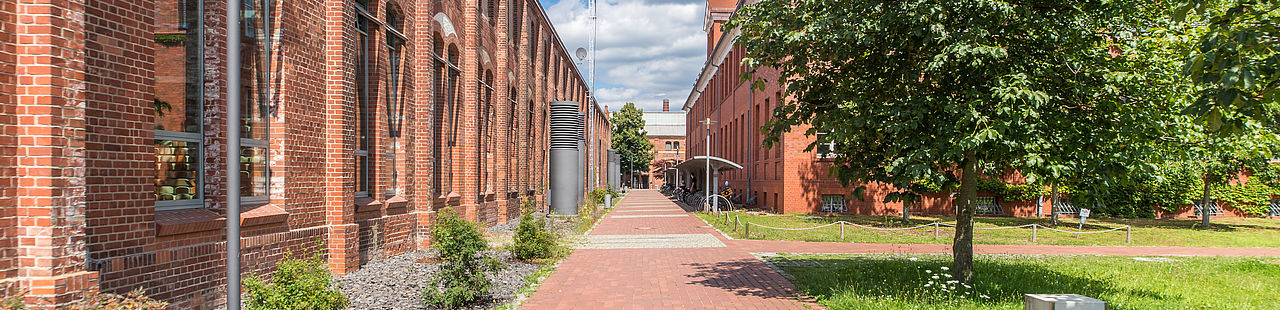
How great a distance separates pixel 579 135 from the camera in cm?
2642

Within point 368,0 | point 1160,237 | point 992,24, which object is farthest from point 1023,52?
point 1160,237

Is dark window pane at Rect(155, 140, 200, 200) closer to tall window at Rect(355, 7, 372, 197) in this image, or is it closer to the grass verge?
the grass verge

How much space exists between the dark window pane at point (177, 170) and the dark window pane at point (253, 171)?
3.01 feet

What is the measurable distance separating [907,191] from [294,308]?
20.9ft

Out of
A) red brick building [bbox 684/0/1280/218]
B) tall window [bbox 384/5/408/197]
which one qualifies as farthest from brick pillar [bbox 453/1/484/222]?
red brick building [bbox 684/0/1280/218]

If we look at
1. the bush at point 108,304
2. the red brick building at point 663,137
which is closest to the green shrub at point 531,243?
the bush at point 108,304

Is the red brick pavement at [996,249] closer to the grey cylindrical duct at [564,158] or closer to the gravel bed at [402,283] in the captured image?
→ the gravel bed at [402,283]

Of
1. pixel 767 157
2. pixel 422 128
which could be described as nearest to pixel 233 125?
pixel 422 128

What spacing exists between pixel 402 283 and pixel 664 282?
3.44m

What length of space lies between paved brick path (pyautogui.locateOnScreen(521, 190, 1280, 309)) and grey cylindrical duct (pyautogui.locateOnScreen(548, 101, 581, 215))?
7.22 m

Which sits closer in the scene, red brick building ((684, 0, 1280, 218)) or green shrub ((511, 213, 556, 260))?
green shrub ((511, 213, 556, 260))

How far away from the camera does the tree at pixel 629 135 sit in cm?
7294

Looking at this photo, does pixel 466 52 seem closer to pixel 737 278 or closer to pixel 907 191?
pixel 737 278

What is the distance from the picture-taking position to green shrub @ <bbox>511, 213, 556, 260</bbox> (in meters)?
11.7
